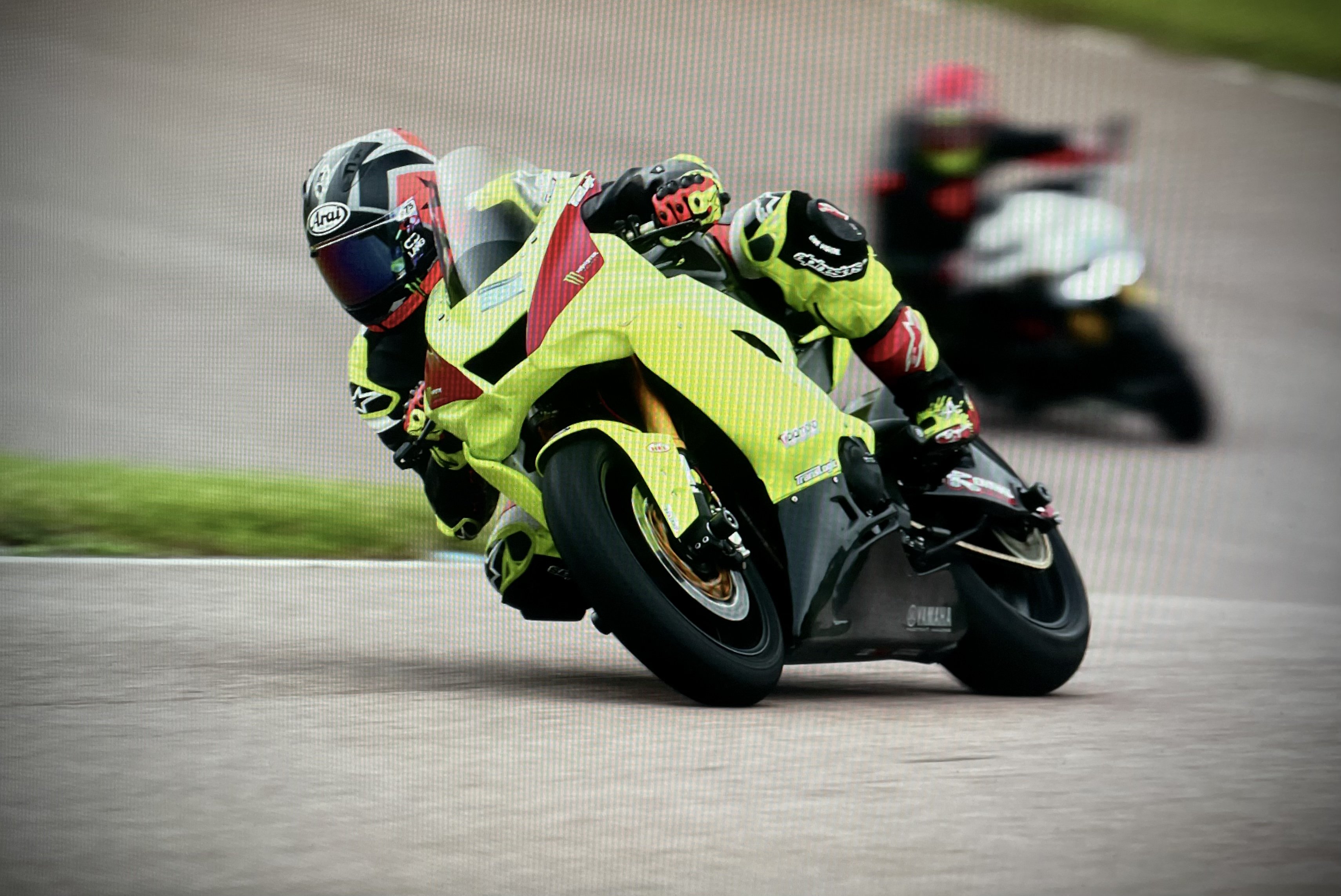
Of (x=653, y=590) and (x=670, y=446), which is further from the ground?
(x=670, y=446)

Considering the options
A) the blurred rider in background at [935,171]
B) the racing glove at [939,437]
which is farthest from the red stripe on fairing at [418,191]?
the blurred rider in background at [935,171]

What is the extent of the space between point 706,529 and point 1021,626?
107cm

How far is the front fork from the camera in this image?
3932mm

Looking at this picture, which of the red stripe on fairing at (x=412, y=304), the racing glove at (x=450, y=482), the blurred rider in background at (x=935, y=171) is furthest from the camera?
the blurred rider in background at (x=935, y=171)

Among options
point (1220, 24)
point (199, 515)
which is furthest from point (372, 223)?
point (1220, 24)

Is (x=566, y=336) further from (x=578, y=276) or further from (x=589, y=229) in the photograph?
(x=589, y=229)

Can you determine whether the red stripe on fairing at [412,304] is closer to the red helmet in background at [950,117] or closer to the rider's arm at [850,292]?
the rider's arm at [850,292]

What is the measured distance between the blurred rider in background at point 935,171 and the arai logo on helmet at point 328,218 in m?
5.31

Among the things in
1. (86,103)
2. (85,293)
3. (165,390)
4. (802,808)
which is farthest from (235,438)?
(802,808)

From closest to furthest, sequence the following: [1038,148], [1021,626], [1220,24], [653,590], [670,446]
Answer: [653,590], [670,446], [1021,626], [1038,148], [1220,24]

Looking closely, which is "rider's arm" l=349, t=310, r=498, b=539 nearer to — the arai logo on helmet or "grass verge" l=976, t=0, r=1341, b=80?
the arai logo on helmet

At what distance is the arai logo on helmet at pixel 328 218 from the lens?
14.1ft

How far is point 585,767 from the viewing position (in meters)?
3.60

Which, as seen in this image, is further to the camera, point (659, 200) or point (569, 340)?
point (659, 200)
